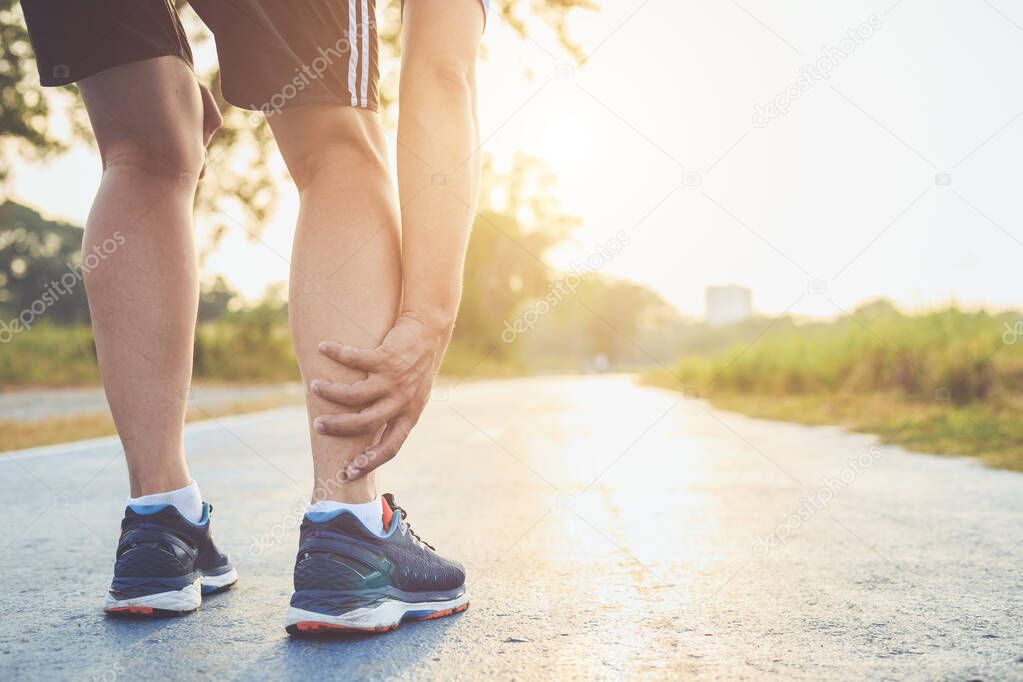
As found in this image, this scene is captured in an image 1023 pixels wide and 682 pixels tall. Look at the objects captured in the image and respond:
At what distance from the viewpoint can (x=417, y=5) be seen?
137cm

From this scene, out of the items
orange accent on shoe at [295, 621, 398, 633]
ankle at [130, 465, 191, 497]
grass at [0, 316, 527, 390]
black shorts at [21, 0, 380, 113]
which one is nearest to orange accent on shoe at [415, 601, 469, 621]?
orange accent on shoe at [295, 621, 398, 633]

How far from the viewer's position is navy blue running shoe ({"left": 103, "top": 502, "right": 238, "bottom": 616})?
134 centimetres

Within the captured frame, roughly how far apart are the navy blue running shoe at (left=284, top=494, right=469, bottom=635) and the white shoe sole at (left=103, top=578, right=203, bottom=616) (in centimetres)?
25

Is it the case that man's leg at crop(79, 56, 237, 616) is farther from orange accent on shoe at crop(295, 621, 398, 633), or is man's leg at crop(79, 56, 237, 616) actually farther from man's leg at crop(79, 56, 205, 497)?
orange accent on shoe at crop(295, 621, 398, 633)

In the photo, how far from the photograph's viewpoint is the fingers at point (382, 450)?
1235 mm

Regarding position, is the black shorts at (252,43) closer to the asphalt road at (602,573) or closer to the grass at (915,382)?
the asphalt road at (602,573)

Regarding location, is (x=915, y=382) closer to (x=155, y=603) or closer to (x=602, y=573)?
(x=602, y=573)

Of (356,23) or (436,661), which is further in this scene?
(356,23)

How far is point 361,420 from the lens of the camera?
1.21m

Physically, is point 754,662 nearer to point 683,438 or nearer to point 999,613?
point 999,613

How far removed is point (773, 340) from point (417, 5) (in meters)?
12.5

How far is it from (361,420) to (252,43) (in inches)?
24.9

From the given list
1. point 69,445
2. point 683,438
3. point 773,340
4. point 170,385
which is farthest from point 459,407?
point 170,385

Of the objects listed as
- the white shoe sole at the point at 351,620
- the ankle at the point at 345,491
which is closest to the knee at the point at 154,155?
the ankle at the point at 345,491
